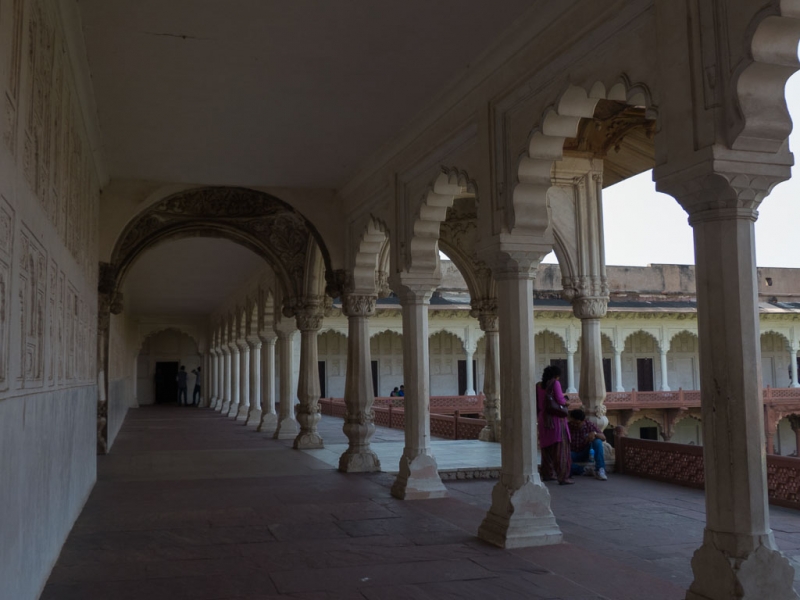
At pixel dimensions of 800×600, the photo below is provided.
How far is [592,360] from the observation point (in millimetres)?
11461

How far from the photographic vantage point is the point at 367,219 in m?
10.6

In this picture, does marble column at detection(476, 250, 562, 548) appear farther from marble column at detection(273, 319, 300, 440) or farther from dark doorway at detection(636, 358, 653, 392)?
dark doorway at detection(636, 358, 653, 392)

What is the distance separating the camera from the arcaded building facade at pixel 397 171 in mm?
4082

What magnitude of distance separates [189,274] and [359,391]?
11014 mm

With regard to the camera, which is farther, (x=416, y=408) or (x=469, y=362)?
(x=469, y=362)

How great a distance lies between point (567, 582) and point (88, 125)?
6.49 m

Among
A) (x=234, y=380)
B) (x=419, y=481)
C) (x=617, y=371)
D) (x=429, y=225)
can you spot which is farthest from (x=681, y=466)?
(x=617, y=371)

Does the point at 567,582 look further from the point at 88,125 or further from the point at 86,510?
the point at 88,125

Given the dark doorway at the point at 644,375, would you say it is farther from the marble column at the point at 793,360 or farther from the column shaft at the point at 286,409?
the column shaft at the point at 286,409

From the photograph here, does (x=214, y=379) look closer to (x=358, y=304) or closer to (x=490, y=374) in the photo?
(x=490, y=374)

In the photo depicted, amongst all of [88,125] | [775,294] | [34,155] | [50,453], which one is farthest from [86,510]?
[775,294]

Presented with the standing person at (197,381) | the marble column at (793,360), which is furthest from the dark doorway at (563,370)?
the standing person at (197,381)

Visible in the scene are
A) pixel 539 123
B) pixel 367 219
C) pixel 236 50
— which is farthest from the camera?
pixel 367 219

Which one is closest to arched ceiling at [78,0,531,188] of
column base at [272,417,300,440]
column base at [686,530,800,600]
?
column base at [686,530,800,600]
